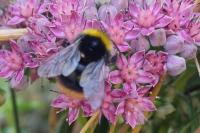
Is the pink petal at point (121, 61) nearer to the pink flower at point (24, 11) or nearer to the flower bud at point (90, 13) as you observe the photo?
the flower bud at point (90, 13)

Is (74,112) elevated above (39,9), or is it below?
below

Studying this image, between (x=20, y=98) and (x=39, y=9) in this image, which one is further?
(x=20, y=98)

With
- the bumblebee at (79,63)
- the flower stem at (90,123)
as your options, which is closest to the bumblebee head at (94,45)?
the bumblebee at (79,63)

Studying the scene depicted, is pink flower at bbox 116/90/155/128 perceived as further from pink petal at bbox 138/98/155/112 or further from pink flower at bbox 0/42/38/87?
pink flower at bbox 0/42/38/87

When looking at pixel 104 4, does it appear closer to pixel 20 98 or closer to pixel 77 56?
pixel 77 56

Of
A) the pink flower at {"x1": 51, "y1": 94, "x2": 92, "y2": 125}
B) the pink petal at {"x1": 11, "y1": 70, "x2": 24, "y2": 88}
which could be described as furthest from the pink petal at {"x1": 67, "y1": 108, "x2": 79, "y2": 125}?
the pink petal at {"x1": 11, "y1": 70, "x2": 24, "y2": 88}

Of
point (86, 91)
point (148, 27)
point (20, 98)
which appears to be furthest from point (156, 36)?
point (20, 98)

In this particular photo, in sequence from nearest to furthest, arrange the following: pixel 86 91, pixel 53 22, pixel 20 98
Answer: pixel 86 91 → pixel 53 22 → pixel 20 98

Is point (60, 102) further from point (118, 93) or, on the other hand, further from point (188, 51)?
point (188, 51)
